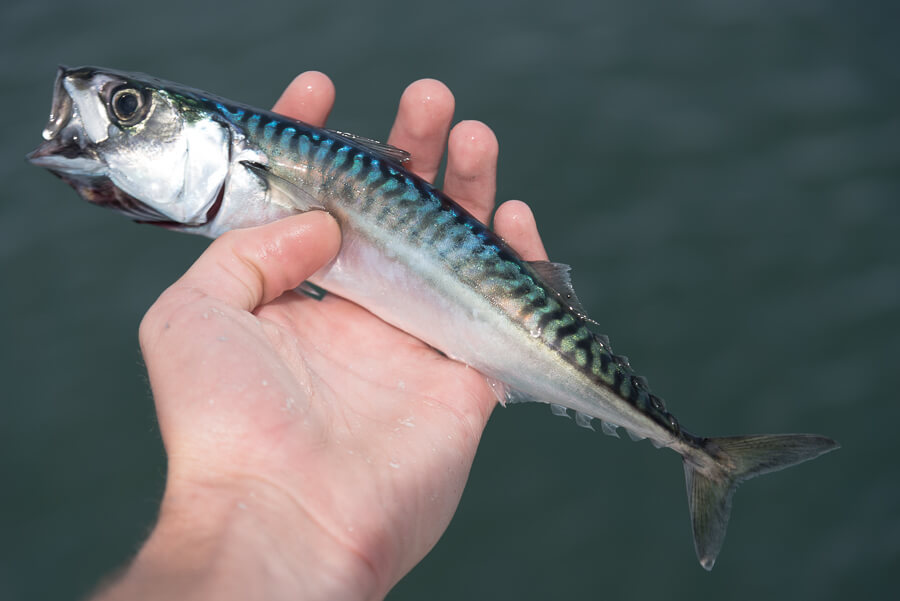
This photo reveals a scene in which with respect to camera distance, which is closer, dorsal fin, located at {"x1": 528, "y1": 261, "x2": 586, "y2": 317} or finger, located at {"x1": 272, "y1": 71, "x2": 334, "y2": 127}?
dorsal fin, located at {"x1": 528, "y1": 261, "x2": 586, "y2": 317}

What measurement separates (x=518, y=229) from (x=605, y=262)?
5.42 feet

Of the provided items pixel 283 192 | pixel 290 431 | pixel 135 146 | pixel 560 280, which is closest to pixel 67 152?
pixel 135 146

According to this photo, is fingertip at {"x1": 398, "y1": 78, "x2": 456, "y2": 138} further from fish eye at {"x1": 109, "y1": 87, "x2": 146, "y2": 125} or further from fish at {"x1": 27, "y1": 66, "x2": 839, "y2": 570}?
fish eye at {"x1": 109, "y1": 87, "x2": 146, "y2": 125}

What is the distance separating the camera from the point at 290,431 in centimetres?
303

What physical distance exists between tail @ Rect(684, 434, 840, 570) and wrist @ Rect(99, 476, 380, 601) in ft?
6.07

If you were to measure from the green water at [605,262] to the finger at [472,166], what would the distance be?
1.46 m

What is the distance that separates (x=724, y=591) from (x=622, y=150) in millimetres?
3754

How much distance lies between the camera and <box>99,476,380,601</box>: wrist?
97.3 inches

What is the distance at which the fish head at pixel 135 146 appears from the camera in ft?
12.2

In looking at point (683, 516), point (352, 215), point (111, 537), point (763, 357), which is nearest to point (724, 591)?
point (683, 516)

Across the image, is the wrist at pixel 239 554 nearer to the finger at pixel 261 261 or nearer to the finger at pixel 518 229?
the finger at pixel 261 261

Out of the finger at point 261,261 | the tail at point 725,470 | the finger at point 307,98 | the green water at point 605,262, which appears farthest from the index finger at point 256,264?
the tail at point 725,470

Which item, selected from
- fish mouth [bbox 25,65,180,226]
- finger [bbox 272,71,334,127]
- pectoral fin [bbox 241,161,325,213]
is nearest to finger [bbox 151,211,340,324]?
pectoral fin [bbox 241,161,325,213]

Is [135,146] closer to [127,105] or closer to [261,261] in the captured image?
[127,105]
